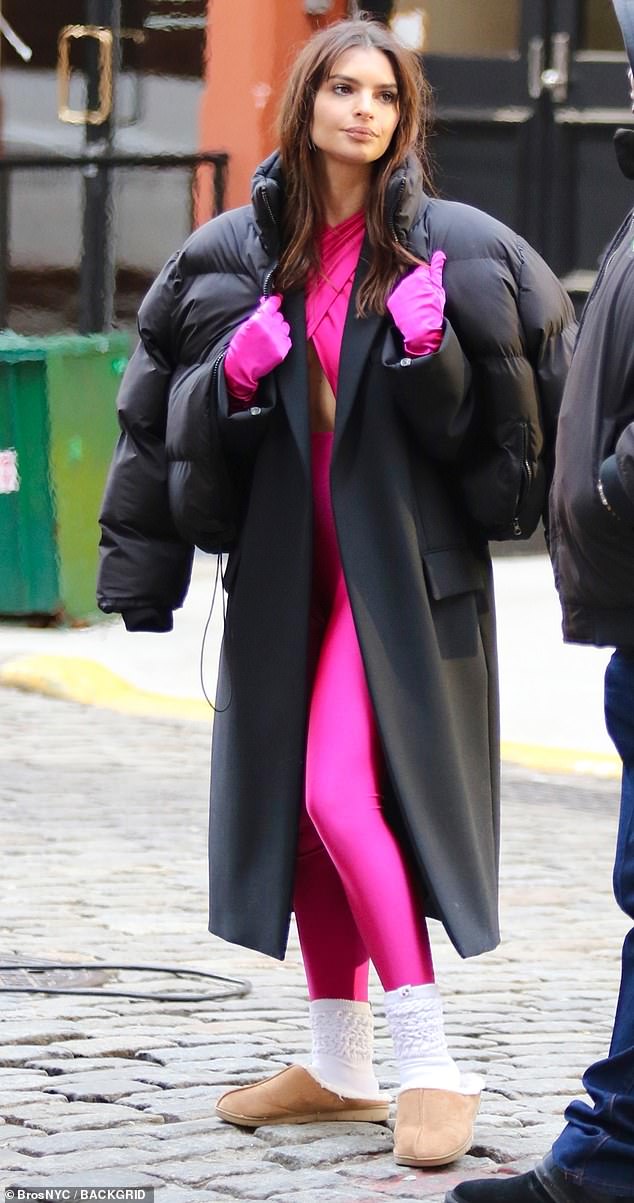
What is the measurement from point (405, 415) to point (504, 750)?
5.58 metres

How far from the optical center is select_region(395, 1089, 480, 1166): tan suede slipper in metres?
3.76

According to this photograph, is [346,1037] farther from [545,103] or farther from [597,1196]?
[545,103]

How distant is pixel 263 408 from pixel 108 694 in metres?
6.48

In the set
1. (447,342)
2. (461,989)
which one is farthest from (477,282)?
(461,989)

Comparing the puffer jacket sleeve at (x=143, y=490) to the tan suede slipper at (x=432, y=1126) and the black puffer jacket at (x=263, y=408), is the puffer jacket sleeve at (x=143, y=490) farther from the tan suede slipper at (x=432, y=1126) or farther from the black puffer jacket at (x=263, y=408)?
the tan suede slipper at (x=432, y=1126)

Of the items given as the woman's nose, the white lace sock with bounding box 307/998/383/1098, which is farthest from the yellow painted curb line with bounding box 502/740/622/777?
the woman's nose

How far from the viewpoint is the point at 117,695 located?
10289mm

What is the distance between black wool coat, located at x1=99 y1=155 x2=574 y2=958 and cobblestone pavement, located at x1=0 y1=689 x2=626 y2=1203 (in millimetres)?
374

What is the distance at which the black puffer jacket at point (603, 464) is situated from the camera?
122 inches

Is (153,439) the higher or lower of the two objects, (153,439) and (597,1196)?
the higher

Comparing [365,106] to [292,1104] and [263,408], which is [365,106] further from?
[292,1104]

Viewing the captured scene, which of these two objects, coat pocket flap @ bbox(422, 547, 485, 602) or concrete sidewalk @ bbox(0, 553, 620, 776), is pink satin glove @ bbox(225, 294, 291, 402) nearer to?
coat pocket flap @ bbox(422, 547, 485, 602)

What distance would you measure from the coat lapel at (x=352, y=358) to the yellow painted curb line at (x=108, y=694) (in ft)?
17.7

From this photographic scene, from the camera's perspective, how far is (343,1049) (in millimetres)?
4090
